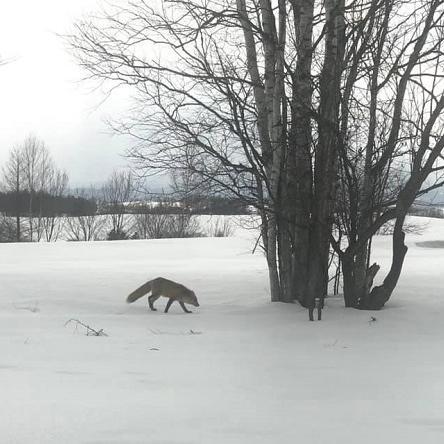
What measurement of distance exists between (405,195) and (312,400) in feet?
16.4

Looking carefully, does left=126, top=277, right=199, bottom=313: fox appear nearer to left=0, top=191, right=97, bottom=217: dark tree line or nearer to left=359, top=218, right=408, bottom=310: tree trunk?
left=359, top=218, right=408, bottom=310: tree trunk

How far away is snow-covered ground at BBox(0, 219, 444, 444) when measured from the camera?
3506 millimetres

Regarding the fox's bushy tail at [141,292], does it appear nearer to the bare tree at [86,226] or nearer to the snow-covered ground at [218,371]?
the snow-covered ground at [218,371]

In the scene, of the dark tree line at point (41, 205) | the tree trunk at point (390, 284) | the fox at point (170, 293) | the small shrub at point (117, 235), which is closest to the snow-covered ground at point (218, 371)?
the fox at point (170, 293)

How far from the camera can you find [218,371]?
5.05m

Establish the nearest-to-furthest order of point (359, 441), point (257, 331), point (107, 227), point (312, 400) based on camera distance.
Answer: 1. point (359, 441)
2. point (312, 400)
3. point (257, 331)
4. point (107, 227)

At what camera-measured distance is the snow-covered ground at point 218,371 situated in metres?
3.51

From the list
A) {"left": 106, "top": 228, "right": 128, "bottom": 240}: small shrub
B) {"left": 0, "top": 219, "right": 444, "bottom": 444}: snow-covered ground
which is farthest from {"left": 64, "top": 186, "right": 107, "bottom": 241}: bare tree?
{"left": 0, "top": 219, "right": 444, "bottom": 444}: snow-covered ground

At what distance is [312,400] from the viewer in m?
4.18

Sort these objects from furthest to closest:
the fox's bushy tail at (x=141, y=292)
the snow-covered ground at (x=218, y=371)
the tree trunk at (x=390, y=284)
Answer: the fox's bushy tail at (x=141, y=292)
the tree trunk at (x=390, y=284)
the snow-covered ground at (x=218, y=371)

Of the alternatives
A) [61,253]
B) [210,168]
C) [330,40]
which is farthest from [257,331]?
[61,253]

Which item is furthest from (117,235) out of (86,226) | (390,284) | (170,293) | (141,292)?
(390,284)

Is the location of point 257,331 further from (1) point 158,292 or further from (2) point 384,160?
(2) point 384,160

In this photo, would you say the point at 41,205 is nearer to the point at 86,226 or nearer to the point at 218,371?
the point at 86,226
